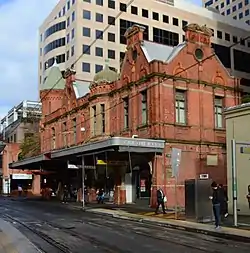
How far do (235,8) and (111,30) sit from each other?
48.2 meters

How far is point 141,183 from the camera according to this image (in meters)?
38.3

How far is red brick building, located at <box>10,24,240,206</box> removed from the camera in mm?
34562

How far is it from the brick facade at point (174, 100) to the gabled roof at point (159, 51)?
0.10 metres

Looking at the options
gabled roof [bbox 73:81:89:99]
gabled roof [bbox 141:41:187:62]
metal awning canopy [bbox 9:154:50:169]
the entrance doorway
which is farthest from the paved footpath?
gabled roof [bbox 73:81:89:99]

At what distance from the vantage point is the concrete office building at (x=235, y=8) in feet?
368

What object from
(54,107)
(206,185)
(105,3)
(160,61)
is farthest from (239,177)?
(105,3)

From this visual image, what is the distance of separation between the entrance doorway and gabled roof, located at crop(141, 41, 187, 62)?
8199mm

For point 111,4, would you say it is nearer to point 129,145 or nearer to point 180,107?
point 180,107

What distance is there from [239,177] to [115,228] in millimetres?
8561

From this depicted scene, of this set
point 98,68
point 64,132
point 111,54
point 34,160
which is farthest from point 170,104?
point 111,54

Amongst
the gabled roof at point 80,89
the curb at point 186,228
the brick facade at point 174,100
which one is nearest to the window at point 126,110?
the brick facade at point 174,100

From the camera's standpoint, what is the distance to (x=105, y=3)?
3179 inches

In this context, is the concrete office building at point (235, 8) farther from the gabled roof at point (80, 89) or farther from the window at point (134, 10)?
the gabled roof at point (80, 89)

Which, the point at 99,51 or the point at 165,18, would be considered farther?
the point at 165,18
